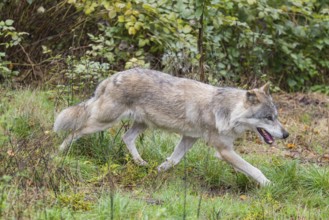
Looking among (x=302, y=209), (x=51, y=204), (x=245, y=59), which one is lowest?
(x=245, y=59)

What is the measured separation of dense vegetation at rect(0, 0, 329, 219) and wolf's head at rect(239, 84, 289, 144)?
41 cm

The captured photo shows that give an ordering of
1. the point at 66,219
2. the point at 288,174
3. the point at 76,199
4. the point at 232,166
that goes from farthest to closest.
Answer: the point at 232,166, the point at 288,174, the point at 76,199, the point at 66,219

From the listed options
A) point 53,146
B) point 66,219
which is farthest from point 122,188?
point 66,219

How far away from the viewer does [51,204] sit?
534 cm

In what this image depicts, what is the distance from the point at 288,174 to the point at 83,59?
11.5ft

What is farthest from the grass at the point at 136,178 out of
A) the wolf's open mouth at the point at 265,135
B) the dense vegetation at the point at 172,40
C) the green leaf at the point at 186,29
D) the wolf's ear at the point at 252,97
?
the green leaf at the point at 186,29

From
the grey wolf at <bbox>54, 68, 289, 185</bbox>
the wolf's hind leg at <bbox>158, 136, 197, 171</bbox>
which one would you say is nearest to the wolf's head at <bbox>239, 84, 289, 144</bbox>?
the grey wolf at <bbox>54, 68, 289, 185</bbox>

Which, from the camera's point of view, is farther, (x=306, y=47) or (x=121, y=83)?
(x=306, y=47)

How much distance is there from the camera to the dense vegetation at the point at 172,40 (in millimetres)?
9281

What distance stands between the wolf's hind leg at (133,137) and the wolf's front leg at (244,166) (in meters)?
0.97

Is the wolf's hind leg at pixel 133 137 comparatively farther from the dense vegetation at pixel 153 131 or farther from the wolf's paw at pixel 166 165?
the wolf's paw at pixel 166 165

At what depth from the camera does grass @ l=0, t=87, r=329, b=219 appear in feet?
17.6

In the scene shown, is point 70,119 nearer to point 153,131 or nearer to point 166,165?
point 153,131

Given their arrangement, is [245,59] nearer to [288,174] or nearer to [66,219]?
[288,174]
